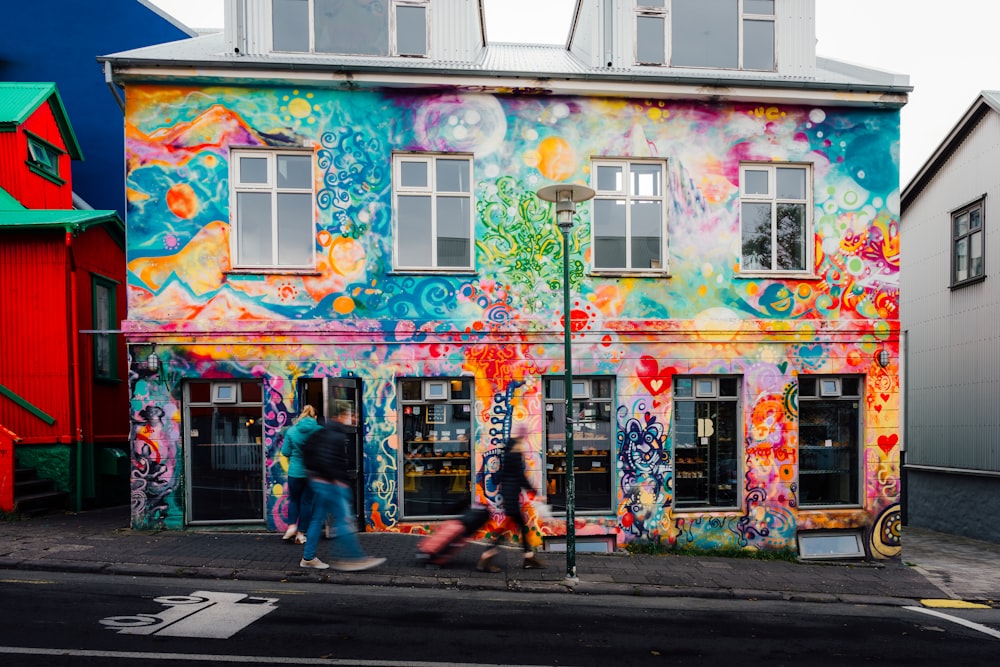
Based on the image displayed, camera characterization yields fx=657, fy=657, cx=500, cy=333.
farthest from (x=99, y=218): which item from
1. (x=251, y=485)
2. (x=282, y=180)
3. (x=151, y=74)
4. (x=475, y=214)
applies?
(x=475, y=214)

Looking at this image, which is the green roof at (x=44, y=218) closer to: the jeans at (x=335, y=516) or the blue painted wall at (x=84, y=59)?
the blue painted wall at (x=84, y=59)

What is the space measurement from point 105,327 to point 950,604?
1549 cm

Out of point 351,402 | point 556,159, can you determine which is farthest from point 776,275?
Answer: point 351,402

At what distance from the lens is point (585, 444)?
10.7 metres

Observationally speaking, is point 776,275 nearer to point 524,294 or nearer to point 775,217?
point 775,217

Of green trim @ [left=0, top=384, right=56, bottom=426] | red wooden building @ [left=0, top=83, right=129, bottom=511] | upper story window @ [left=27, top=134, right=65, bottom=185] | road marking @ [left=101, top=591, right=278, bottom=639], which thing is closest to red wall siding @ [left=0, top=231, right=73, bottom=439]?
red wooden building @ [left=0, top=83, right=129, bottom=511]

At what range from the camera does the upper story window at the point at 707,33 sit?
11.2m

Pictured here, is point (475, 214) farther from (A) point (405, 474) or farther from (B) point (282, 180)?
(A) point (405, 474)

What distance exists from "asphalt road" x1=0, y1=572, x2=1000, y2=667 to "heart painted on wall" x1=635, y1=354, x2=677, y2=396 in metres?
3.45

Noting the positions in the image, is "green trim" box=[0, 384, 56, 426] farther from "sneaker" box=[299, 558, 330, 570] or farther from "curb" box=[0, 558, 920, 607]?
"sneaker" box=[299, 558, 330, 570]

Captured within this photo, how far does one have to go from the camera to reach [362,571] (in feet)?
26.7

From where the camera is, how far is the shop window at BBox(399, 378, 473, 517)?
1043 cm

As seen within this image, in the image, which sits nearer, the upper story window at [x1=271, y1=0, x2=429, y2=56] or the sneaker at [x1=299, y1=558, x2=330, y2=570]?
the sneaker at [x1=299, y1=558, x2=330, y2=570]

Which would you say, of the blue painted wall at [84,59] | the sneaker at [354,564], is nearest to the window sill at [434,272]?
the sneaker at [354,564]
